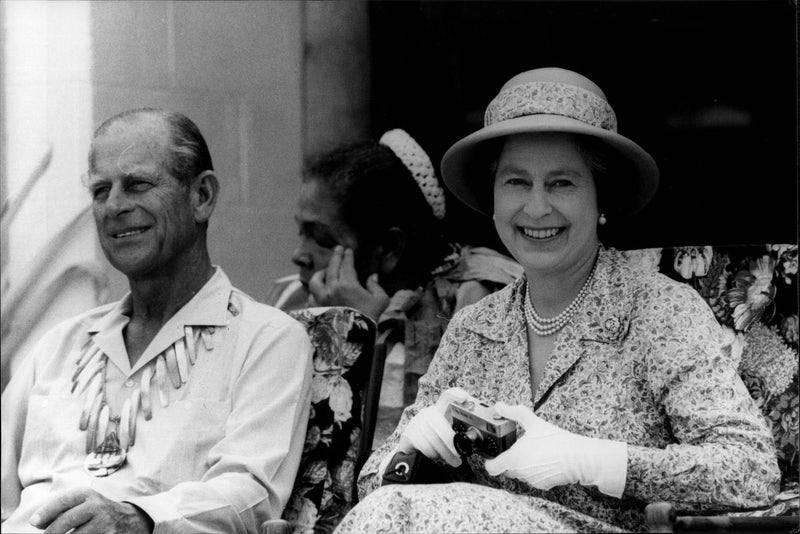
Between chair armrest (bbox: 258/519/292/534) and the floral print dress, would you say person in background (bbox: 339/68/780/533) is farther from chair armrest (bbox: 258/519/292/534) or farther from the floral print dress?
chair armrest (bbox: 258/519/292/534)

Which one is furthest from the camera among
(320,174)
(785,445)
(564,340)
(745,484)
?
(320,174)

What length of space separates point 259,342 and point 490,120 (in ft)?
3.07

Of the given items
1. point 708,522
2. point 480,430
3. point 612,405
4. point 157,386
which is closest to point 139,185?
point 157,386

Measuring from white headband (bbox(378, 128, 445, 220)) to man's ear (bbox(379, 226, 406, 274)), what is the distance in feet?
0.49

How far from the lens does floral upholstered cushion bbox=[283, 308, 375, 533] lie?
3777 millimetres

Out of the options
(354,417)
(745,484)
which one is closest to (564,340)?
(745,484)

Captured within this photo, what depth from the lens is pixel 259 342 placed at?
381 centimetres

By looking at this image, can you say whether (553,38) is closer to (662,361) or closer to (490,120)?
(490,120)

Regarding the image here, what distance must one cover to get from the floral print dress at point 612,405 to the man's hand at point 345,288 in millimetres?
911

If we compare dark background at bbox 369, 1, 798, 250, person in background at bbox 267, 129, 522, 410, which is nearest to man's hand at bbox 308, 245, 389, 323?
person in background at bbox 267, 129, 522, 410

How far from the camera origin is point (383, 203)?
466 cm

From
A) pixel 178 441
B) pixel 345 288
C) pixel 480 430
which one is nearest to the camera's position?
pixel 480 430

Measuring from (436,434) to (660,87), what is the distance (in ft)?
7.04

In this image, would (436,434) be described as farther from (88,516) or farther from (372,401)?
(88,516)
